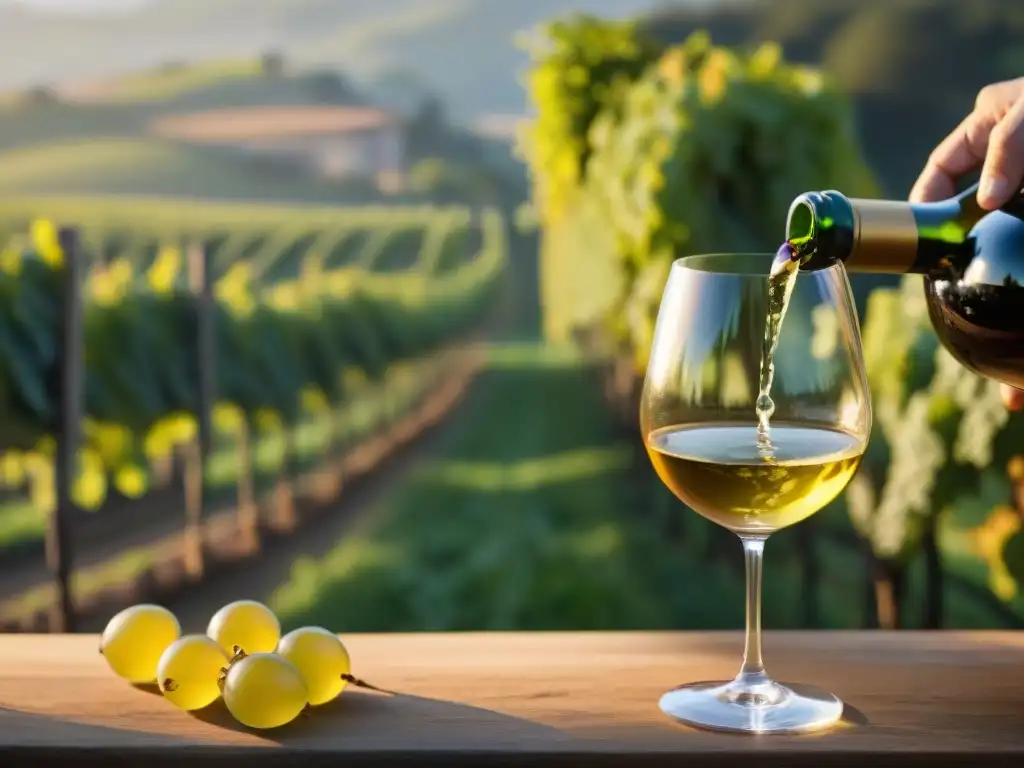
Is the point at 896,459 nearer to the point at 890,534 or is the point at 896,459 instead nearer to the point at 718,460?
the point at 890,534

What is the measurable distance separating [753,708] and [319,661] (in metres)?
0.33

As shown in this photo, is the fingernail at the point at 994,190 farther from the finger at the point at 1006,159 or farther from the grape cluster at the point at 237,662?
the grape cluster at the point at 237,662

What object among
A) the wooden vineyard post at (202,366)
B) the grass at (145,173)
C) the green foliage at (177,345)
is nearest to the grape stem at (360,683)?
the green foliage at (177,345)

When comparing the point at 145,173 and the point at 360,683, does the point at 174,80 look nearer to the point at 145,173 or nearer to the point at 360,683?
the point at 145,173

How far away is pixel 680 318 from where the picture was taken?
1070mm

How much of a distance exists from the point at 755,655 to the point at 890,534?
4.01 metres

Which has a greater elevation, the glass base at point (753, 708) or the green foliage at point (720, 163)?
the green foliage at point (720, 163)

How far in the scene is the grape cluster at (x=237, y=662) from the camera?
1027 mm

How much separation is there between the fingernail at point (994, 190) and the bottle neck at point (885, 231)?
0.03 m

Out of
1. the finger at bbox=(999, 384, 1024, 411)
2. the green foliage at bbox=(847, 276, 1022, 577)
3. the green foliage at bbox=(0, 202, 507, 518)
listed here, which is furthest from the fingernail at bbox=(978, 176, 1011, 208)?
the green foliage at bbox=(0, 202, 507, 518)

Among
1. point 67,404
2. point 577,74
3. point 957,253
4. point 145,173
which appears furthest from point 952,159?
point 145,173

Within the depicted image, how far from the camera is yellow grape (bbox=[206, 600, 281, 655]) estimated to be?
1190 millimetres

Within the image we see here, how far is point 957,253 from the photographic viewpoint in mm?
1205

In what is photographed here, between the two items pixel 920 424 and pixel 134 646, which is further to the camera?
pixel 920 424
